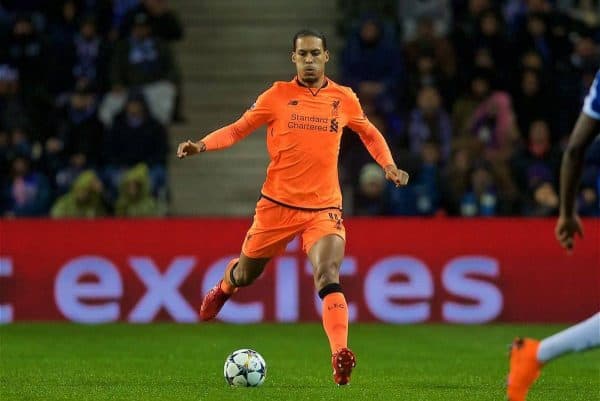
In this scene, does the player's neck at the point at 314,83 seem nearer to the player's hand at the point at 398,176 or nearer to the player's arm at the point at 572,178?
the player's hand at the point at 398,176

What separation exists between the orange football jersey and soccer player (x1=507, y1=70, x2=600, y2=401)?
2.81 metres

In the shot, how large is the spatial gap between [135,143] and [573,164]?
35.5 feet

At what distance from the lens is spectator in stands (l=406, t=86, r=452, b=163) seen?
53.4 ft

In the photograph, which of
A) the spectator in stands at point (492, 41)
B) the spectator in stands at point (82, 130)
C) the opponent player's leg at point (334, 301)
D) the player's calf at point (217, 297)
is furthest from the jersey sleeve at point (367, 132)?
the spectator in stands at point (492, 41)

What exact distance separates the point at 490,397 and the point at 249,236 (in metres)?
2.16

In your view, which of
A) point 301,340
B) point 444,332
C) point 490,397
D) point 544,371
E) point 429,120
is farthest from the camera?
point 429,120

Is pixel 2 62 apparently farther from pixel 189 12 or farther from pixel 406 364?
pixel 406 364

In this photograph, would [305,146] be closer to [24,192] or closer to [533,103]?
[24,192]

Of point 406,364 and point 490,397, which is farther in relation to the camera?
point 406,364

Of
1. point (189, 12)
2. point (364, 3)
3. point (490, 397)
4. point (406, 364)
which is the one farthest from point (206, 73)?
point (490, 397)

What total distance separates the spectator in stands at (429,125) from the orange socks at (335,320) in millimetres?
7823

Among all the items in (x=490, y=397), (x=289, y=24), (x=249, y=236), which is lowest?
(x=490, y=397)

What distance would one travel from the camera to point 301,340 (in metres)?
12.5

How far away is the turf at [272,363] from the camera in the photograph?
8398 millimetres
